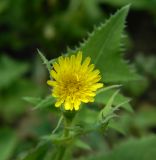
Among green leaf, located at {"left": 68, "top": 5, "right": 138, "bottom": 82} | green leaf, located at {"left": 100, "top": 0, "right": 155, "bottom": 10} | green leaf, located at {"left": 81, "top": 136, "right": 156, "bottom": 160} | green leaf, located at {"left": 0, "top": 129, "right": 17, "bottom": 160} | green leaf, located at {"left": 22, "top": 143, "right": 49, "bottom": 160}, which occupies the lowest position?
green leaf, located at {"left": 22, "top": 143, "right": 49, "bottom": 160}

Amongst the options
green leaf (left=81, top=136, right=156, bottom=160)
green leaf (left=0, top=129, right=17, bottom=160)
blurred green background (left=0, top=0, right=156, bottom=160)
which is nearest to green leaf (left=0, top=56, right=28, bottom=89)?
blurred green background (left=0, top=0, right=156, bottom=160)

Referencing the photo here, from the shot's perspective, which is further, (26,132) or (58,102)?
(26,132)

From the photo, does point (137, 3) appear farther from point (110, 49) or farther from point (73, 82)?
point (73, 82)

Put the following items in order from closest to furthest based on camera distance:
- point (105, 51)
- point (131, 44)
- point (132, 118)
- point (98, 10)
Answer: point (105, 51), point (132, 118), point (98, 10), point (131, 44)

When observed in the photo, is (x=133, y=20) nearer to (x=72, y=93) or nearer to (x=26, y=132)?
(x=26, y=132)

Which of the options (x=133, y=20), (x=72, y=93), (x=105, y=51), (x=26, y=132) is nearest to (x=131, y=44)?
(x=133, y=20)

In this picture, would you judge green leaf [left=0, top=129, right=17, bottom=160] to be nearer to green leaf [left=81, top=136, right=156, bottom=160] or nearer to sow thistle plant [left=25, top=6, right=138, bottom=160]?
green leaf [left=81, top=136, right=156, bottom=160]
